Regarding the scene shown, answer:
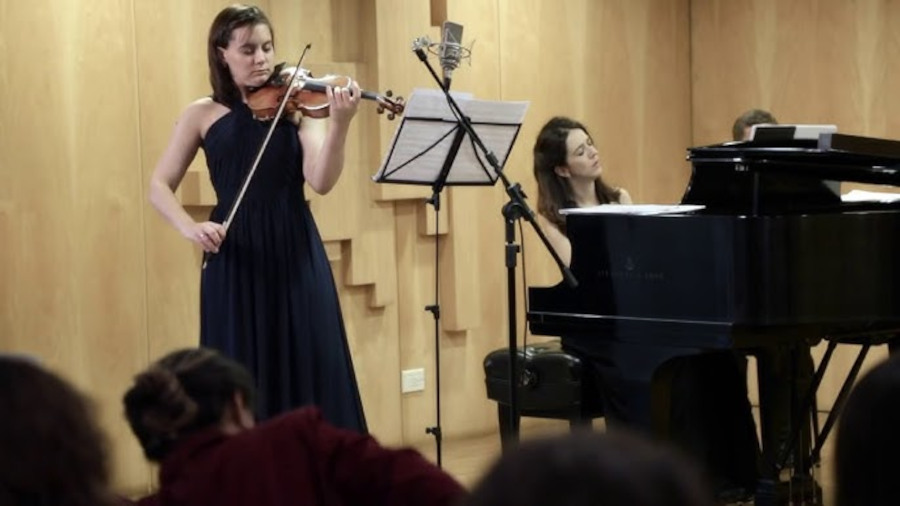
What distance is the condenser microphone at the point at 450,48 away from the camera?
4527mm

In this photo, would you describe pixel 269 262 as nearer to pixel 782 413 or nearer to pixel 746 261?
pixel 746 261

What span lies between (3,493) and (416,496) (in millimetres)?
539

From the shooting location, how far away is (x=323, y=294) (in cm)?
423

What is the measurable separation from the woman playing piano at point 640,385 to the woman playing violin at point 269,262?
0.74 meters

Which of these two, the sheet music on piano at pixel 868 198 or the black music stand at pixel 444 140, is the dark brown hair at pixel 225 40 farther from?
the sheet music on piano at pixel 868 198

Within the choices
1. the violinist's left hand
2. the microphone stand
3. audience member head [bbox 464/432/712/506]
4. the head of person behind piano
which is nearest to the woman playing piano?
the head of person behind piano

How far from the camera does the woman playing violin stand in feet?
13.8

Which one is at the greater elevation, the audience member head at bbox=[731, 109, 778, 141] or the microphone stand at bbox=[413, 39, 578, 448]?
the audience member head at bbox=[731, 109, 778, 141]

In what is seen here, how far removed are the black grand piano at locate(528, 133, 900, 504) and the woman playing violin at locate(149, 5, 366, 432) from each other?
676 mm

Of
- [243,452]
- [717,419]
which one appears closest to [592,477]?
[243,452]

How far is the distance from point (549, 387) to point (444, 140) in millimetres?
1049

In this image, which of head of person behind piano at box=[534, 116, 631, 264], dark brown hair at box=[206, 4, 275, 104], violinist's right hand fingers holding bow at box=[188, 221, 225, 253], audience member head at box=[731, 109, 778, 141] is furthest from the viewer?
audience member head at box=[731, 109, 778, 141]

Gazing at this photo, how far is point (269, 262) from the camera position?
165 inches

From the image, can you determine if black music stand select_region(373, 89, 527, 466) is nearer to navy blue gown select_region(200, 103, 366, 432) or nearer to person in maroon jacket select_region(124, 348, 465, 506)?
navy blue gown select_region(200, 103, 366, 432)
